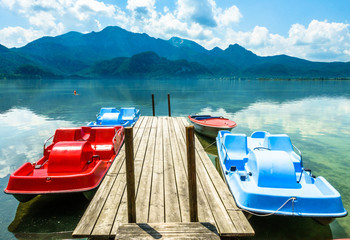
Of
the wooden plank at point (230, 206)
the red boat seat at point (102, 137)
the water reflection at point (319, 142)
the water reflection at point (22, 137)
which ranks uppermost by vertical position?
the red boat seat at point (102, 137)

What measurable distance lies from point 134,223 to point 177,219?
3.27 ft

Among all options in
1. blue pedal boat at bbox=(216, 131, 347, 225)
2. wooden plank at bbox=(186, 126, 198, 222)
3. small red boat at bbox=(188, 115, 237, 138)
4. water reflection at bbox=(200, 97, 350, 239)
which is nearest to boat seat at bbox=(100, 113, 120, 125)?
small red boat at bbox=(188, 115, 237, 138)

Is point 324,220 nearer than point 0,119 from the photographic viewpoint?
Yes

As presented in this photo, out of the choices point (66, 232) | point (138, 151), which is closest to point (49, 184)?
point (66, 232)

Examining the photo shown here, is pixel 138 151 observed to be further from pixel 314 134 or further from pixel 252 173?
pixel 314 134

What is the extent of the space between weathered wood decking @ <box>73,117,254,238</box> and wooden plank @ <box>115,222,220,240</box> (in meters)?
0.25

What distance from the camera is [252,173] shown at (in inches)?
284

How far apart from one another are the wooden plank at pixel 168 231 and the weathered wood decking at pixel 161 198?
25 cm

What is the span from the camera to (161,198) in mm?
5859

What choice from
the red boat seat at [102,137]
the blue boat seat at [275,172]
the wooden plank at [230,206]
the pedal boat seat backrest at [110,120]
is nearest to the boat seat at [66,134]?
the red boat seat at [102,137]

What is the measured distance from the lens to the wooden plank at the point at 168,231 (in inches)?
171

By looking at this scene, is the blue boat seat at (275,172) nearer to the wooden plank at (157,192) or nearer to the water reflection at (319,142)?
the water reflection at (319,142)

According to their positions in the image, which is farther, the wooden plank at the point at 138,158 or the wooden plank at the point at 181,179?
the wooden plank at the point at 181,179

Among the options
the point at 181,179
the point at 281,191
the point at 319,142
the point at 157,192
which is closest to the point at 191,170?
the point at 157,192
